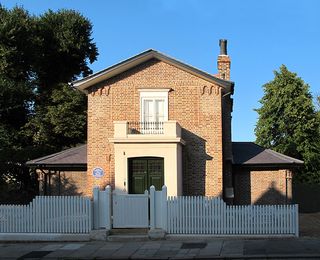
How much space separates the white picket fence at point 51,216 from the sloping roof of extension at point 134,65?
21.8ft

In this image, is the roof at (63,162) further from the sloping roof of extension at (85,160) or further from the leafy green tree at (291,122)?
the leafy green tree at (291,122)

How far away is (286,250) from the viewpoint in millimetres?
14648

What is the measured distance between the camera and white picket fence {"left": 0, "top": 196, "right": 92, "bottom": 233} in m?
17.8

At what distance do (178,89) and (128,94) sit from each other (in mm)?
2234

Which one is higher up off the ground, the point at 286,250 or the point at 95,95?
the point at 95,95

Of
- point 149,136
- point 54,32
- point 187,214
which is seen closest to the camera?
point 187,214

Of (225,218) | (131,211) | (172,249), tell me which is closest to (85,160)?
(131,211)

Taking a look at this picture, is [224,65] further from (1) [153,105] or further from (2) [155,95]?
(1) [153,105]

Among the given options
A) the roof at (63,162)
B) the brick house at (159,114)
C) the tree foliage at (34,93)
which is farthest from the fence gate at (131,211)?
the tree foliage at (34,93)

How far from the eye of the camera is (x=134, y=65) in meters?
23.4

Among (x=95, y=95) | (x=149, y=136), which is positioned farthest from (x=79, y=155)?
(x=149, y=136)

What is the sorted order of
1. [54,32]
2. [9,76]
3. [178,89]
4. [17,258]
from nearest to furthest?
[17,258]
[178,89]
[9,76]
[54,32]

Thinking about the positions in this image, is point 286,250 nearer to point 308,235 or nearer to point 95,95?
point 308,235

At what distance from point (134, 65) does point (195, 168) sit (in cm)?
533
